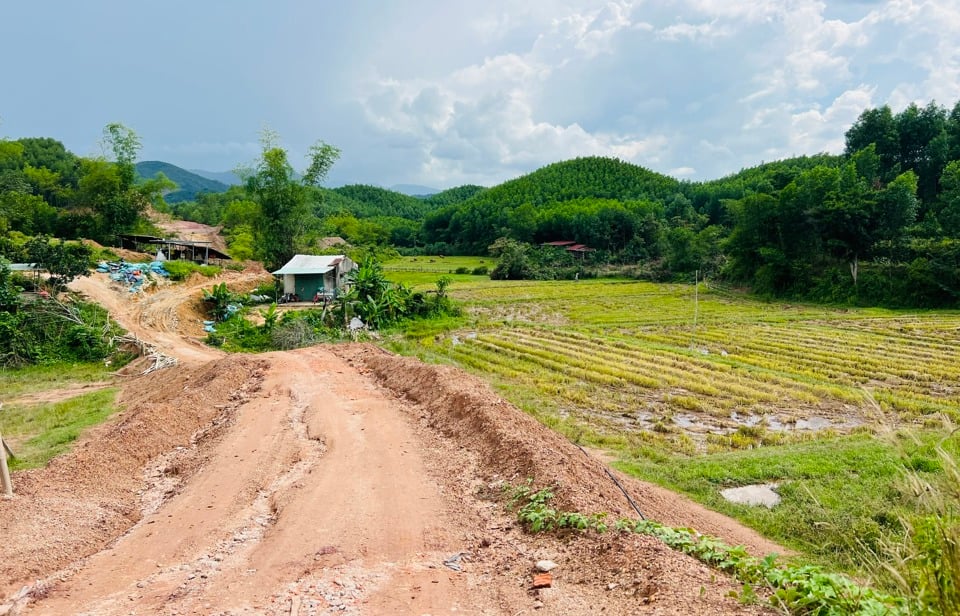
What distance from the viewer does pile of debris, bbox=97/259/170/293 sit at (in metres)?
27.7

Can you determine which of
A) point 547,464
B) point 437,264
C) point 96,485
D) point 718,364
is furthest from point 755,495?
point 437,264

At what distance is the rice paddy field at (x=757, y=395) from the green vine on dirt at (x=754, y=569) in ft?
0.97

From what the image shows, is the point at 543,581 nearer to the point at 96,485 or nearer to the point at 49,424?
the point at 96,485

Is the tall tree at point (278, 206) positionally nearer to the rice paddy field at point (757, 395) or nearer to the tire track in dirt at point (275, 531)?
the rice paddy field at point (757, 395)

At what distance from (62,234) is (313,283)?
73.9 ft

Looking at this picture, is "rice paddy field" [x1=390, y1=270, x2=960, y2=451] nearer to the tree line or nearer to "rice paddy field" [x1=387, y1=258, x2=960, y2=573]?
"rice paddy field" [x1=387, y1=258, x2=960, y2=573]

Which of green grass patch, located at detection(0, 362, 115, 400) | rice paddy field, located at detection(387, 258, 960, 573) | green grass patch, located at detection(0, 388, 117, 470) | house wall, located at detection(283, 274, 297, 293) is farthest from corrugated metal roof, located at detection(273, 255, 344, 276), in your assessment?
green grass patch, located at detection(0, 388, 117, 470)

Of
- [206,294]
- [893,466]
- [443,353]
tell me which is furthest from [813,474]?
[206,294]

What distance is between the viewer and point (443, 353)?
67.5 feet

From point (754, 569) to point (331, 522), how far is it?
13.3 ft

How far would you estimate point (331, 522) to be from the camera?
5.80 m

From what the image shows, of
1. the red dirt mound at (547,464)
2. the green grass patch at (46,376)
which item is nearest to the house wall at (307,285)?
the green grass patch at (46,376)

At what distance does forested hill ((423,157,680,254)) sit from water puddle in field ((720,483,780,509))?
60.2 m

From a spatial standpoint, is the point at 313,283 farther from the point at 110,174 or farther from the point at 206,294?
the point at 110,174
